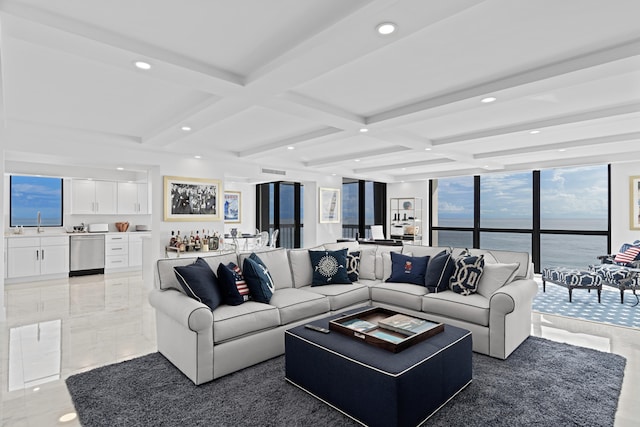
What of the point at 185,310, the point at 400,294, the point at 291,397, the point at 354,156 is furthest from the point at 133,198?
the point at 291,397

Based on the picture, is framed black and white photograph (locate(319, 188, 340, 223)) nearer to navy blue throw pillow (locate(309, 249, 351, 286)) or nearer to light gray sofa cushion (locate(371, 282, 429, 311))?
navy blue throw pillow (locate(309, 249, 351, 286))

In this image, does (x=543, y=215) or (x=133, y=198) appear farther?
(x=133, y=198)

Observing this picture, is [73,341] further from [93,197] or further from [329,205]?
[329,205]

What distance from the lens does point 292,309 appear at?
3352 millimetres

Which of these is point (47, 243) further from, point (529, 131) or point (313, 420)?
point (529, 131)

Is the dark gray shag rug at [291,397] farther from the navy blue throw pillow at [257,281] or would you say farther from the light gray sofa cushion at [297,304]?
the navy blue throw pillow at [257,281]

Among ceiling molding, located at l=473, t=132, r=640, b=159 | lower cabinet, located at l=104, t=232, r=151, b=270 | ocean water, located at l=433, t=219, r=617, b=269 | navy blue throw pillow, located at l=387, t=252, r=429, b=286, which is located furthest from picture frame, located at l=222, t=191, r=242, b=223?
navy blue throw pillow, located at l=387, t=252, r=429, b=286

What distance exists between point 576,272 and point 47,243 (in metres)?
9.19

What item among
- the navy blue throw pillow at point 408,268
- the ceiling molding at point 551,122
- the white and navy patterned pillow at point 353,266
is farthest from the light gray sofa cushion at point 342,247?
the ceiling molding at point 551,122

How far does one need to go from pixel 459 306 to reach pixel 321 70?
8.08 feet

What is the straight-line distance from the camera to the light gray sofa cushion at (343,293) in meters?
3.76

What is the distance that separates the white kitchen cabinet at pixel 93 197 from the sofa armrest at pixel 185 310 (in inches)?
234

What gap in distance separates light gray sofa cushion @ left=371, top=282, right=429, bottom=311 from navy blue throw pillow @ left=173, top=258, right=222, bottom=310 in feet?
5.90

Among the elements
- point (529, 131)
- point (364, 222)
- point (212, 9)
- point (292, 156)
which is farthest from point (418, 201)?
point (212, 9)
